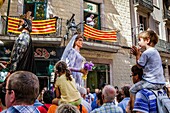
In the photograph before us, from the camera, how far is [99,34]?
14273 millimetres

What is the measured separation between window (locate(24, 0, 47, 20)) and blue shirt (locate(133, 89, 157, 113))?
11391 mm

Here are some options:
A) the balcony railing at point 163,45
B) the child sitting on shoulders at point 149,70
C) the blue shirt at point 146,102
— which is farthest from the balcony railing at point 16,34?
the balcony railing at point 163,45

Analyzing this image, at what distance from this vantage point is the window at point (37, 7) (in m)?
13.3

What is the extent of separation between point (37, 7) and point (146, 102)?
12.0 metres

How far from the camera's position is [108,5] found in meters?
16.5

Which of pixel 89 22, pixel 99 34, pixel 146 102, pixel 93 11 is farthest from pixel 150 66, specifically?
pixel 93 11

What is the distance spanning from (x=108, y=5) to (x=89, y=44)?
173 inches

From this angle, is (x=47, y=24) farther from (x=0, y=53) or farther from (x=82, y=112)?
(x=82, y=112)

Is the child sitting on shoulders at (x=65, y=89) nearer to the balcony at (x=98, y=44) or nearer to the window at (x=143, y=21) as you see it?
the balcony at (x=98, y=44)

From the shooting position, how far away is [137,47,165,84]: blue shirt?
2812 millimetres

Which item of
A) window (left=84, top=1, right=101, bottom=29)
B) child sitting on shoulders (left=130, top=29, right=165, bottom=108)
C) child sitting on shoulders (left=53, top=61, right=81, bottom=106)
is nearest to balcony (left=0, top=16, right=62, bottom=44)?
window (left=84, top=1, right=101, bottom=29)

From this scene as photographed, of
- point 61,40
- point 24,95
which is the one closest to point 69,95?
point 24,95

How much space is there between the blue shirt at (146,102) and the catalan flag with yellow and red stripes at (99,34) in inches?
435

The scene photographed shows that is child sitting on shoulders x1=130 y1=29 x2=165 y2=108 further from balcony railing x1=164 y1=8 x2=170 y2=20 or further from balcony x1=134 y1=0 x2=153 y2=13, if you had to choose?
balcony railing x1=164 y1=8 x2=170 y2=20
